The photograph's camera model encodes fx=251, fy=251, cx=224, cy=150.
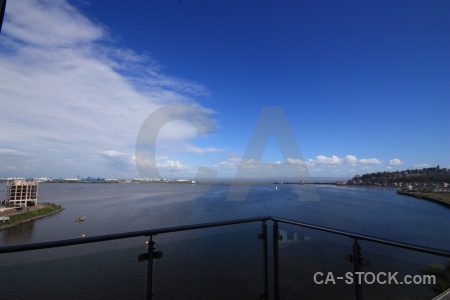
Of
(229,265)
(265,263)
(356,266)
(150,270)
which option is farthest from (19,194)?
(356,266)

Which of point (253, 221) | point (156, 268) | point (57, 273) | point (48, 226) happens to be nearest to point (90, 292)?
point (57, 273)

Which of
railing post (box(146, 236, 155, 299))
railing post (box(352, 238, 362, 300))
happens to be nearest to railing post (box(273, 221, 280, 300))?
railing post (box(352, 238, 362, 300))

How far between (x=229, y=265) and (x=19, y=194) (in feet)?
179

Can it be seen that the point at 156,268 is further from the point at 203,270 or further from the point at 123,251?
the point at 203,270

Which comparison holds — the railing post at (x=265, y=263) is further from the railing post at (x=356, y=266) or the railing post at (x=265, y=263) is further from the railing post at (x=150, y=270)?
the railing post at (x=150, y=270)

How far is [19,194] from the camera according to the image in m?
43.6

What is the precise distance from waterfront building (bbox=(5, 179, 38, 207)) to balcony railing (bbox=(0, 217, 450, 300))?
53.3 meters

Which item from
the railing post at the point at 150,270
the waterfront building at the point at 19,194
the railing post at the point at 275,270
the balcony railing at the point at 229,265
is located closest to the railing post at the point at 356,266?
the balcony railing at the point at 229,265

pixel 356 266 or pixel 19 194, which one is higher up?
pixel 356 266

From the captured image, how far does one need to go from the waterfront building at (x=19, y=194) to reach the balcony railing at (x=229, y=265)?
5334cm

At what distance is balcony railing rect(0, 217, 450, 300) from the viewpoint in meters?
1.59

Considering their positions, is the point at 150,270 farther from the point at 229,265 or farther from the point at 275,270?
the point at 275,270

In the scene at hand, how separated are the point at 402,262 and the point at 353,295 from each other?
49cm

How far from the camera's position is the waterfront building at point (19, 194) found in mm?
42875
